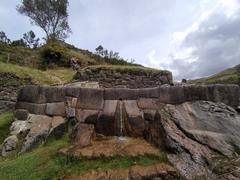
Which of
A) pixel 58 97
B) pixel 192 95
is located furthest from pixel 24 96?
pixel 192 95

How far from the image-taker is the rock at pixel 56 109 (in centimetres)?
532

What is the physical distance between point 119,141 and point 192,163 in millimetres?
1235

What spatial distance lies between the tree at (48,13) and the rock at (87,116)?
951 inches

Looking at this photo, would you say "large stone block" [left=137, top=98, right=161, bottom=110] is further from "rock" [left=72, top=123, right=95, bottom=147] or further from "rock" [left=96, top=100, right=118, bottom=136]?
"rock" [left=72, top=123, right=95, bottom=147]

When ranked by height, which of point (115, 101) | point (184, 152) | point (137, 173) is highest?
point (115, 101)

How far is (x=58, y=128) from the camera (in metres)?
5.04

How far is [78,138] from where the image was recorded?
471 centimetres

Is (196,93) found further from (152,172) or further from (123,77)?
(123,77)

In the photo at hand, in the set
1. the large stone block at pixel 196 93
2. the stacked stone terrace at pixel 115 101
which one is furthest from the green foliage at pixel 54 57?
the large stone block at pixel 196 93

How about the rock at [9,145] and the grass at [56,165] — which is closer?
the grass at [56,165]

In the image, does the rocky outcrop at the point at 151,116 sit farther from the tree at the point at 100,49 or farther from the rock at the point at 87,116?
the tree at the point at 100,49

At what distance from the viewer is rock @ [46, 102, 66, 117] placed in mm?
5324

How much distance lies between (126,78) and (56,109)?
9074 millimetres

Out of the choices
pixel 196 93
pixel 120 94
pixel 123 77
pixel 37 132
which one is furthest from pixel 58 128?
pixel 123 77
